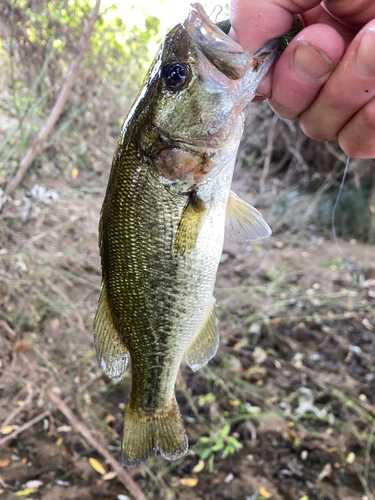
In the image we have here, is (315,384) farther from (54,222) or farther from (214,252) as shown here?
(54,222)

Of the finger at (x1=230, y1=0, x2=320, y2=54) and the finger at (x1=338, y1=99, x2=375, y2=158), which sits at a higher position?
the finger at (x1=230, y1=0, x2=320, y2=54)

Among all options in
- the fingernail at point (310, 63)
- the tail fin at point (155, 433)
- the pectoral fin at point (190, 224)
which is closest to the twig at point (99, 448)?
the tail fin at point (155, 433)

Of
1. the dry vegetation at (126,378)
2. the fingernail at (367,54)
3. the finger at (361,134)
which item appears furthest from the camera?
the dry vegetation at (126,378)

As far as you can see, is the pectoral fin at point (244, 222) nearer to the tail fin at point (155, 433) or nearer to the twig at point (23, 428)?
the tail fin at point (155, 433)

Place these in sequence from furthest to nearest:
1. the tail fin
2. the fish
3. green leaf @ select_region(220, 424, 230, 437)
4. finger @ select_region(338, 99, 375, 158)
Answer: green leaf @ select_region(220, 424, 230, 437)
the tail fin
finger @ select_region(338, 99, 375, 158)
the fish

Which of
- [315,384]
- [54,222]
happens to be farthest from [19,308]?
[315,384]

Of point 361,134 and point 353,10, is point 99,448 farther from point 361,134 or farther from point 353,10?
point 353,10

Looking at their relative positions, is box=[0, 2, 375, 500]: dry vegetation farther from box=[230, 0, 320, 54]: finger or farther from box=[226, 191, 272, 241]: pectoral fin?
box=[230, 0, 320, 54]: finger

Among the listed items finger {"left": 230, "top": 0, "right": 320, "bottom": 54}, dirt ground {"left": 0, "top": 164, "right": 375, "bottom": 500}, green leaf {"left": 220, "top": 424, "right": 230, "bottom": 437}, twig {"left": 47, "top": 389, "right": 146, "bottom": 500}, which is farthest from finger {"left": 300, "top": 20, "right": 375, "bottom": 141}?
twig {"left": 47, "top": 389, "right": 146, "bottom": 500}
